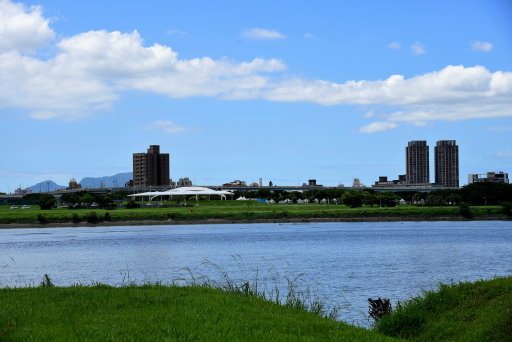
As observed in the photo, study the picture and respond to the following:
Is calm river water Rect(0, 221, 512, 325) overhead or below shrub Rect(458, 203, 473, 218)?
below

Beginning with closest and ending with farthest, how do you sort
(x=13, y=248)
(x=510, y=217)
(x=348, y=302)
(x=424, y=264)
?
(x=348, y=302) → (x=424, y=264) → (x=13, y=248) → (x=510, y=217)

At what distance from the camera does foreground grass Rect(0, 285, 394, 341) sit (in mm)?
14008

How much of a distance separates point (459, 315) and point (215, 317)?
6.72 meters

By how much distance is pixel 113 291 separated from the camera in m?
20.5

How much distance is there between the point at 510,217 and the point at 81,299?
164812 millimetres

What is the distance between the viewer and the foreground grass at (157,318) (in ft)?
46.0

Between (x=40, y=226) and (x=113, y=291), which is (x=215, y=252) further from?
(x=40, y=226)

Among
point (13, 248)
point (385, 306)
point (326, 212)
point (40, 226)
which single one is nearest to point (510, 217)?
point (326, 212)

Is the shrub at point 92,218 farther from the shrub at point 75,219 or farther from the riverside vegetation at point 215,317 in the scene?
the riverside vegetation at point 215,317

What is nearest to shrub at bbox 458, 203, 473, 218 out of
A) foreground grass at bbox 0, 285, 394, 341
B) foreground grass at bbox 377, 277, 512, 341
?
foreground grass at bbox 377, 277, 512, 341

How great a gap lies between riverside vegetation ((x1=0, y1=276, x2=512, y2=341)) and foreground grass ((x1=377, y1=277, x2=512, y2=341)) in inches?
0.9

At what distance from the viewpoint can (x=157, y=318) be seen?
15.8m

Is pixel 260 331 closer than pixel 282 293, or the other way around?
pixel 260 331

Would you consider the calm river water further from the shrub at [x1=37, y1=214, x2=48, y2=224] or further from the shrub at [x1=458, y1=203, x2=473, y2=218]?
the shrub at [x1=458, y1=203, x2=473, y2=218]
